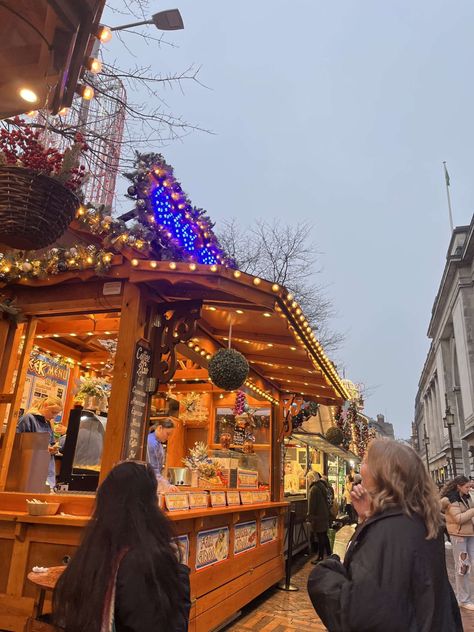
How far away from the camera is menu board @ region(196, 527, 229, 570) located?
5.15 m

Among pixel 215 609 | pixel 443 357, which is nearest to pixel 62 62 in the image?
pixel 215 609

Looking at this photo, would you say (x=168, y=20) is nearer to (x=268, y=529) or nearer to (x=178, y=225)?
(x=178, y=225)

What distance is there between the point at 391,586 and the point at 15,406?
4374 millimetres

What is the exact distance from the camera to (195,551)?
16.5 ft

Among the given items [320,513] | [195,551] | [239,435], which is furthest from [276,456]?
[195,551]

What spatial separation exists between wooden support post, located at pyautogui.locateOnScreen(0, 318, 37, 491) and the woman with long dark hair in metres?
3.37

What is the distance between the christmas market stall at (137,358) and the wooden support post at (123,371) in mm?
14

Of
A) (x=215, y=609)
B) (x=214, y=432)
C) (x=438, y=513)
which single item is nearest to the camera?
(x=438, y=513)

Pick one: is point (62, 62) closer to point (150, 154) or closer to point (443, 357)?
point (150, 154)

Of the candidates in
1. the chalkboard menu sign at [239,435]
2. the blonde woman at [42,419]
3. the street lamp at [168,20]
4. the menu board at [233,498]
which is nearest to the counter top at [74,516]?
the menu board at [233,498]

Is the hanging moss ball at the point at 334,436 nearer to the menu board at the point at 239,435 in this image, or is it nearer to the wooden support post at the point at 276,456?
the wooden support post at the point at 276,456

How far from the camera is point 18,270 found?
489 cm

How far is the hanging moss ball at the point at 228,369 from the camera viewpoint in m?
5.43

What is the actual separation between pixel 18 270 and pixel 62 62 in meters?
2.72
